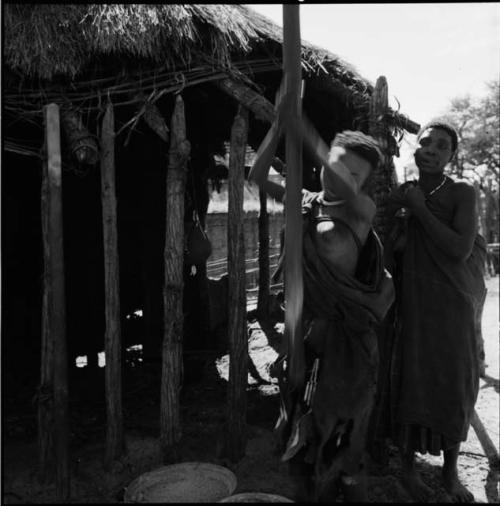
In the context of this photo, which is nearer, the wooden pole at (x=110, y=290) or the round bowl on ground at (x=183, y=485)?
the round bowl on ground at (x=183, y=485)

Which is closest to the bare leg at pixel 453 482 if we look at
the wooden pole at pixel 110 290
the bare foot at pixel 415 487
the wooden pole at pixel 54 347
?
the bare foot at pixel 415 487

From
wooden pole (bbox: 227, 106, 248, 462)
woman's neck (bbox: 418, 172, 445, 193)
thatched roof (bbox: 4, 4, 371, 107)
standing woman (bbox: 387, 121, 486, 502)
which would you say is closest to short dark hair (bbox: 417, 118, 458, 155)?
standing woman (bbox: 387, 121, 486, 502)

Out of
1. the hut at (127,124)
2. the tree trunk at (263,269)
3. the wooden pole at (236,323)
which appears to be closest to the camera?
the hut at (127,124)

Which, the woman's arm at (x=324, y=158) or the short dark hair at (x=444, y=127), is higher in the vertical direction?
the short dark hair at (x=444, y=127)

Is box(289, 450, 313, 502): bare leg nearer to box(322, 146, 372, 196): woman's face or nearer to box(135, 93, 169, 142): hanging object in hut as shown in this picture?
box(322, 146, 372, 196): woman's face

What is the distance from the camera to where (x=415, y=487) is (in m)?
3.25

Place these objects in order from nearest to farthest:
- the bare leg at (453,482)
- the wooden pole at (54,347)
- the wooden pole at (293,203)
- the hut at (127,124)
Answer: the wooden pole at (293,203) → the bare leg at (453,482) → the wooden pole at (54,347) → the hut at (127,124)

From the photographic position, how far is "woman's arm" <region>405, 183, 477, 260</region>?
2.93 meters

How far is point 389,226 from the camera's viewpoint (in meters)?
3.35

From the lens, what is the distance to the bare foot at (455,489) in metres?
3.22

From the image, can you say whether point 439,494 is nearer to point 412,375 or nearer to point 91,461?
point 412,375

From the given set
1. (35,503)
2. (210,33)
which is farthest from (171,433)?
(210,33)

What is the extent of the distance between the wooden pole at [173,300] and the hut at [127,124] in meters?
0.02

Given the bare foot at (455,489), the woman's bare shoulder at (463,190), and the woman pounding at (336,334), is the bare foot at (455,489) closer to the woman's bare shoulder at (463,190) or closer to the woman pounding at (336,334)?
the woman pounding at (336,334)
